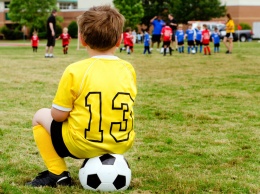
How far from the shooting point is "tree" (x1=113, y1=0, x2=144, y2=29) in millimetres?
64062

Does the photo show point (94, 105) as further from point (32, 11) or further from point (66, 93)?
point (32, 11)

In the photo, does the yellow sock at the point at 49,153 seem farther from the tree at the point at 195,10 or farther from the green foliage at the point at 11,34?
the green foliage at the point at 11,34

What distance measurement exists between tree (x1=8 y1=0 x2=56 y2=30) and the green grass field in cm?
5298

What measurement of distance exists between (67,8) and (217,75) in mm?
75187

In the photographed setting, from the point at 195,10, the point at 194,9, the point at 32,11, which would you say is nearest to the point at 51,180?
the point at 32,11

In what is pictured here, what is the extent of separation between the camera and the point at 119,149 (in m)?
3.85

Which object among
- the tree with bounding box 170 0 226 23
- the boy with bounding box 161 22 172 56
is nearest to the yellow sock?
the boy with bounding box 161 22 172 56

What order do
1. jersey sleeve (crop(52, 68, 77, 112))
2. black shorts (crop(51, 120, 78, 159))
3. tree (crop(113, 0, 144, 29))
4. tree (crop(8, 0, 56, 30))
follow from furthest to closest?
tree (crop(113, 0, 144, 29)) < tree (crop(8, 0, 56, 30)) < black shorts (crop(51, 120, 78, 159)) < jersey sleeve (crop(52, 68, 77, 112))

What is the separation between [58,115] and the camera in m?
3.76

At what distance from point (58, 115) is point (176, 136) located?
8.16 feet

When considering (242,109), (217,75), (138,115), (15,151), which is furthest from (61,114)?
(217,75)

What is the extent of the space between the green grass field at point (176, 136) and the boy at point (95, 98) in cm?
35

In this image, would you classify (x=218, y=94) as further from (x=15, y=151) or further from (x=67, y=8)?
(x=67, y=8)

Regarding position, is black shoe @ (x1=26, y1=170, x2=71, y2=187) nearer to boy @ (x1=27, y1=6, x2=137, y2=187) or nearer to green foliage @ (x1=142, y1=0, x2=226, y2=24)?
boy @ (x1=27, y1=6, x2=137, y2=187)
